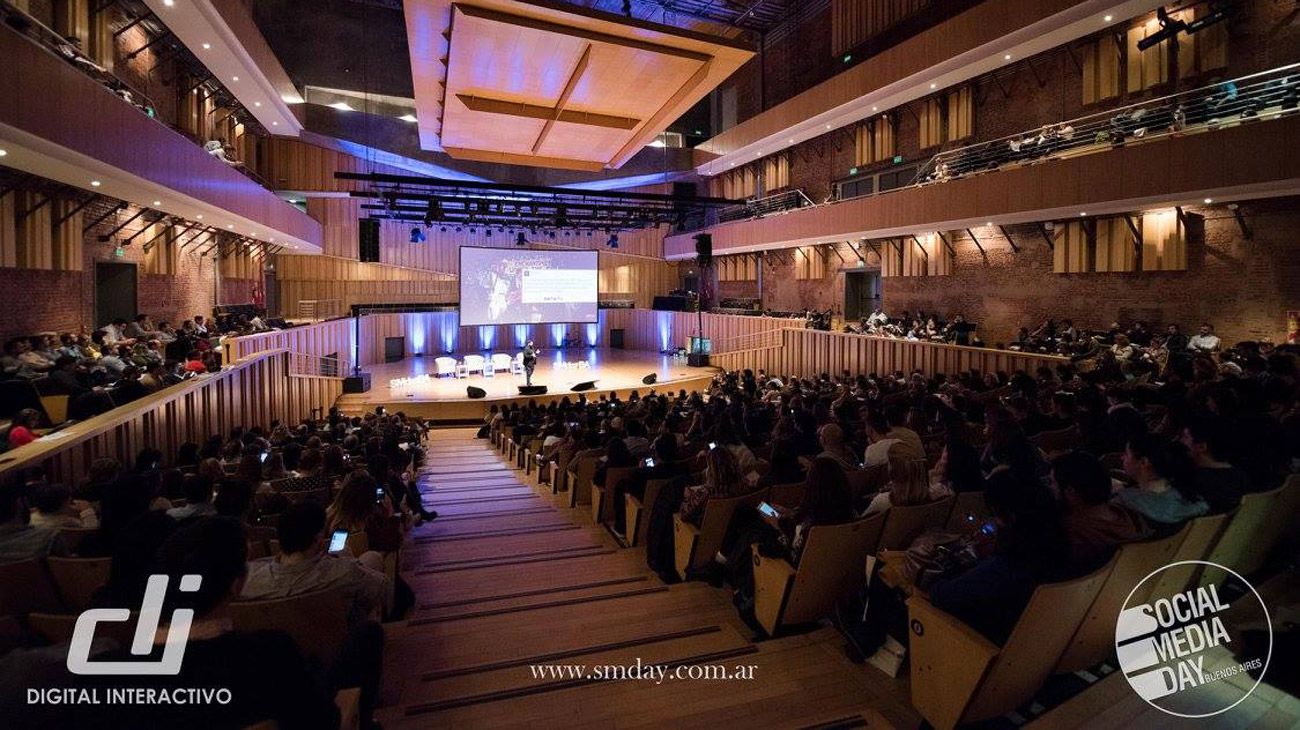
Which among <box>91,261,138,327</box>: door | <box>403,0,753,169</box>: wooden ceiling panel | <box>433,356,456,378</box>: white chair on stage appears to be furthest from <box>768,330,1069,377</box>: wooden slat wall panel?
<box>91,261,138,327</box>: door

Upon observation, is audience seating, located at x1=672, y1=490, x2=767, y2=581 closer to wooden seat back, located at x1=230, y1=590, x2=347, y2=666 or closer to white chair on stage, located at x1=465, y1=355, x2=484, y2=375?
wooden seat back, located at x1=230, y1=590, x2=347, y2=666

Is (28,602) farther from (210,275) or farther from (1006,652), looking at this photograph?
(210,275)

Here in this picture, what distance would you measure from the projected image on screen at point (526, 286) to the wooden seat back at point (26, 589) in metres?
16.3

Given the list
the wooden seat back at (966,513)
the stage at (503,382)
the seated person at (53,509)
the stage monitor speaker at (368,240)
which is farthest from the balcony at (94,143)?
the wooden seat back at (966,513)

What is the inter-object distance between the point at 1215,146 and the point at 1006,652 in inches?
390

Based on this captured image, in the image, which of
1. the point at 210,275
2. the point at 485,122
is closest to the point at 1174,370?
the point at 485,122

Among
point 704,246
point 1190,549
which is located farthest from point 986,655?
point 704,246

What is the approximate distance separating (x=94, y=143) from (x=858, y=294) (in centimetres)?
1742

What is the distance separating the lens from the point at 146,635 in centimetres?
193

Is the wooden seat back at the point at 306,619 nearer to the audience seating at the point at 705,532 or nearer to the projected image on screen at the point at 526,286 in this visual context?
Result: the audience seating at the point at 705,532

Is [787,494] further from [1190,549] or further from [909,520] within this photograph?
[1190,549]

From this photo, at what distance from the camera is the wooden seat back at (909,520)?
3293 millimetres

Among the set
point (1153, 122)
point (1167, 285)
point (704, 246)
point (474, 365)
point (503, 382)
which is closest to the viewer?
point (1153, 122)

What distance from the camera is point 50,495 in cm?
331
